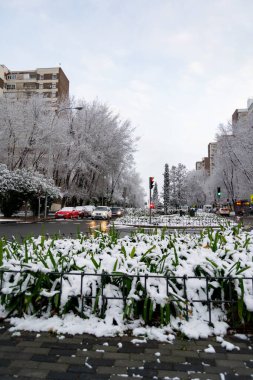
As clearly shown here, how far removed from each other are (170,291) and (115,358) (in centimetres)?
110

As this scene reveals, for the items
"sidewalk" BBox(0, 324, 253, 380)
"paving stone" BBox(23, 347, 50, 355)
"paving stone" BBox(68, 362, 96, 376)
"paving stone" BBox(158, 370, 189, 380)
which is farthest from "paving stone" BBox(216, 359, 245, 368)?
"paving stone" BBox(23, 347, 50, 355)

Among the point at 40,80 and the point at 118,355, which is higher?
the point at 40,80

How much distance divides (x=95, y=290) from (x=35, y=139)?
33.9 meters

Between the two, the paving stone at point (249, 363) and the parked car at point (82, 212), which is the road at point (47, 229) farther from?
the parked car at point (82, 212)

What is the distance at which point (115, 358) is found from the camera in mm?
2834

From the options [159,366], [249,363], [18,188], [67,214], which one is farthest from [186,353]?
[67,214]

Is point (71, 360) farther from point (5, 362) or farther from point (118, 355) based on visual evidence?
point (5, 362)

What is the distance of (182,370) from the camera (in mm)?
2643

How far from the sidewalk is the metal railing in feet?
1.33

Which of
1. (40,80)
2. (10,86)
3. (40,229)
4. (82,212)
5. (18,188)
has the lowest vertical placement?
(40,229)

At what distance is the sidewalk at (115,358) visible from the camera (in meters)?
2.57

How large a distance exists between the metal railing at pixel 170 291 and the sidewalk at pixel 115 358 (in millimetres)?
404

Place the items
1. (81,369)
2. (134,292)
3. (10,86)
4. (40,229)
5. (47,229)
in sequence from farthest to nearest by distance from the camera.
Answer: (10,86)
(47,229)
(40,229)
(134,292)
(81,369)

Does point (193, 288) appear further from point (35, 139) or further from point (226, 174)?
point (226, 174)
